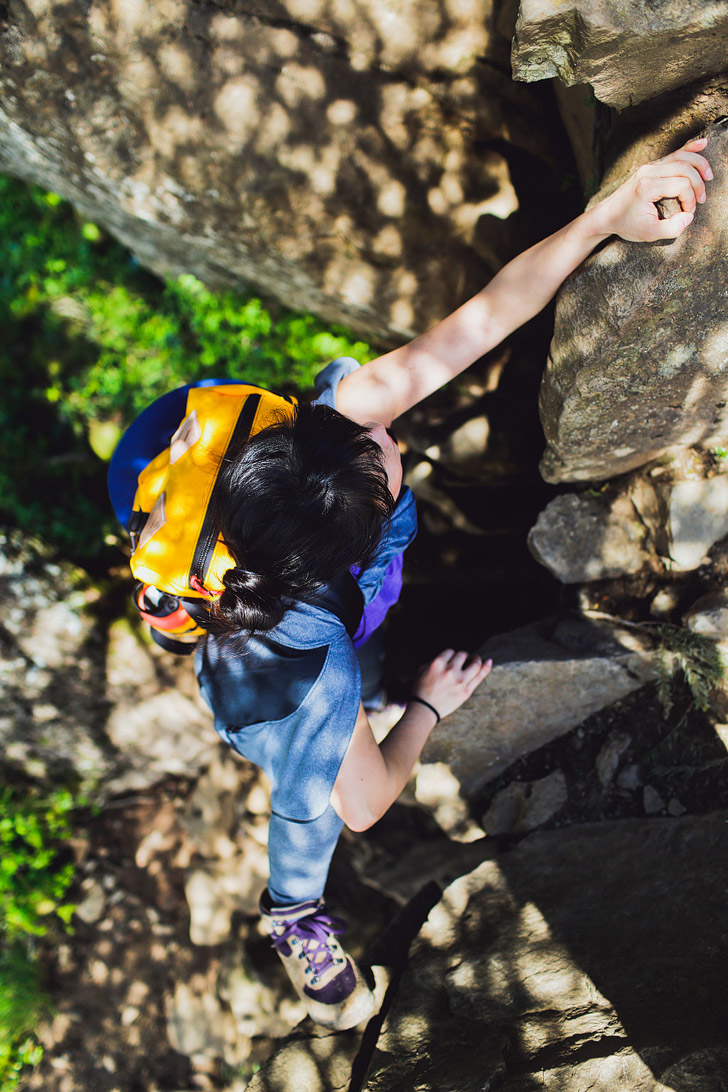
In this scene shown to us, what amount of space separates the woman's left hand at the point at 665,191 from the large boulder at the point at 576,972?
214 centimetres

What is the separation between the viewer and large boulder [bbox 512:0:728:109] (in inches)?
68.1

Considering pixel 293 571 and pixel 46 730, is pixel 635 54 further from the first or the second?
pixel 46 730

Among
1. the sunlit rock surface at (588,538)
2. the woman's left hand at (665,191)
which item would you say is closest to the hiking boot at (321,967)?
the sunlit rock surface at (588,538)

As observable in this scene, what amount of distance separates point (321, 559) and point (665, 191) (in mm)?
1459

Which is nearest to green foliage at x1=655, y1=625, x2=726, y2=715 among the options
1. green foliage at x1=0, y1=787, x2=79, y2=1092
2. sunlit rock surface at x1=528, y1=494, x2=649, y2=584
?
sunlit rock surface at x1=528, y1=494, x2=649, y2=584

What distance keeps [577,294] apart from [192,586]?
5.28 ft

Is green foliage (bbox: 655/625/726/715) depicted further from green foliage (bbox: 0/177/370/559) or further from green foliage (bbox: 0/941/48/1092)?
green foliage (bbox: 0/941/48/1092)

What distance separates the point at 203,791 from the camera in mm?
4535

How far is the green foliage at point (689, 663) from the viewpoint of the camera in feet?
8.58

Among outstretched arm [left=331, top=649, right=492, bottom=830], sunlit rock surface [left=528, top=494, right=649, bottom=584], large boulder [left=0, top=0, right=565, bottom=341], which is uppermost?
large boulder [left=0, top=0, right=565, bottom=341]

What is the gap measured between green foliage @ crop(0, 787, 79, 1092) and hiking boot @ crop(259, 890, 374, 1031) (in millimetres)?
2591

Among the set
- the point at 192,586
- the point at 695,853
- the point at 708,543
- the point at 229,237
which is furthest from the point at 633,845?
the point at 229,237

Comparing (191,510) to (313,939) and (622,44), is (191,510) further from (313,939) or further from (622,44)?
(313,939)

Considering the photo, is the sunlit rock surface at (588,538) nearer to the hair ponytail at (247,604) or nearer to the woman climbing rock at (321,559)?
the woman climbing rock at (321,559)
